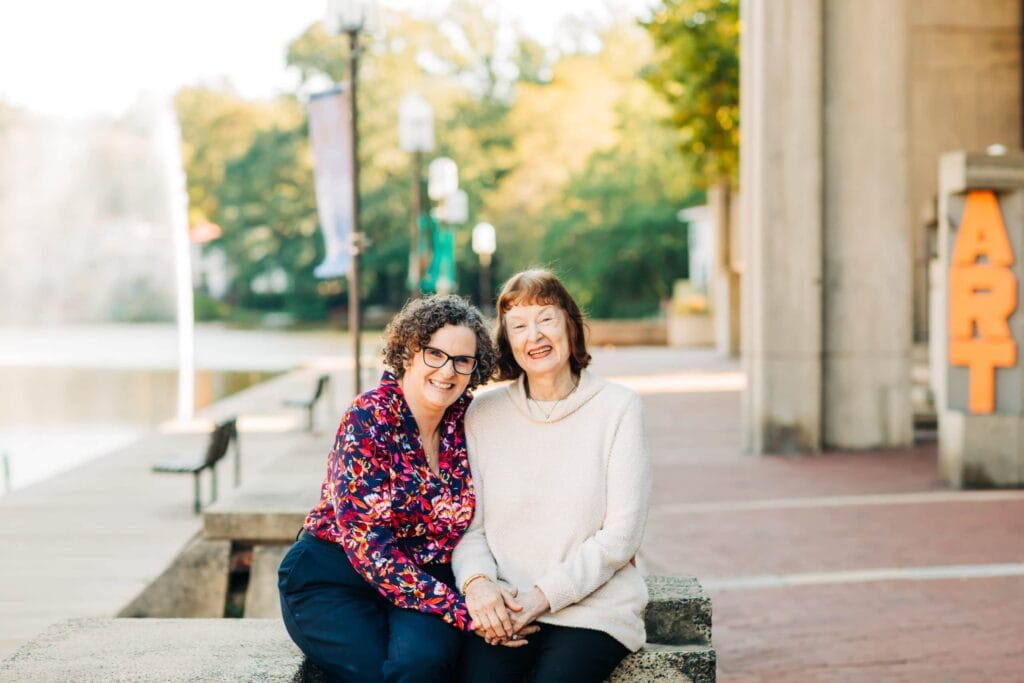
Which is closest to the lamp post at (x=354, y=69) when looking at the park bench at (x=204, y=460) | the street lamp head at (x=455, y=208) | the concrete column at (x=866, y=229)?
the park bench at (x=204, y=460)

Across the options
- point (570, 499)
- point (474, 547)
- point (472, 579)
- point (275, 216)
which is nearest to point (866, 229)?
point (570, 499)

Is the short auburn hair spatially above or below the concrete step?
above

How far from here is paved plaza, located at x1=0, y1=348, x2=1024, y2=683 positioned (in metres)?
5.54

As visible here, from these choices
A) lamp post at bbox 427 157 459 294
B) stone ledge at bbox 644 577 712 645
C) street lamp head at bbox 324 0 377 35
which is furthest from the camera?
lamp post at bbox 427 157 459 294

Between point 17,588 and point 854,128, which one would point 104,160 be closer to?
point 854,128

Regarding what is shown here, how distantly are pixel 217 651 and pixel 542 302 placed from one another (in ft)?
4.73

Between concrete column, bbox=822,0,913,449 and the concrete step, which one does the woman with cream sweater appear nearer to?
the concrete step

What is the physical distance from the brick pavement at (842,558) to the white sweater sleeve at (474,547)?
6.41 feet

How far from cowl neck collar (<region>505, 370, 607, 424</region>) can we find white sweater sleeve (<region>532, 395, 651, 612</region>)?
0.12 m

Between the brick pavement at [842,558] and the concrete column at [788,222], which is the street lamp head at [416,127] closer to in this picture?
the concrete column at [788,222]

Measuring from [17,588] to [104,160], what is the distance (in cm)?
3638

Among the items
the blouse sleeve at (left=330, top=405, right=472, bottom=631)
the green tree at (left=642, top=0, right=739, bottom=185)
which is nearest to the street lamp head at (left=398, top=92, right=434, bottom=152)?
the green tree at (left=642, top=0, right=739, bottom=185)

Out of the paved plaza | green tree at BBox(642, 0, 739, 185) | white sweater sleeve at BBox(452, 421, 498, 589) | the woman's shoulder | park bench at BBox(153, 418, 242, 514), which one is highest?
green tree at BBox(642, 0, 739, 185)

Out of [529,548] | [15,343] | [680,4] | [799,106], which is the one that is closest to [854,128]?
[799,106]
